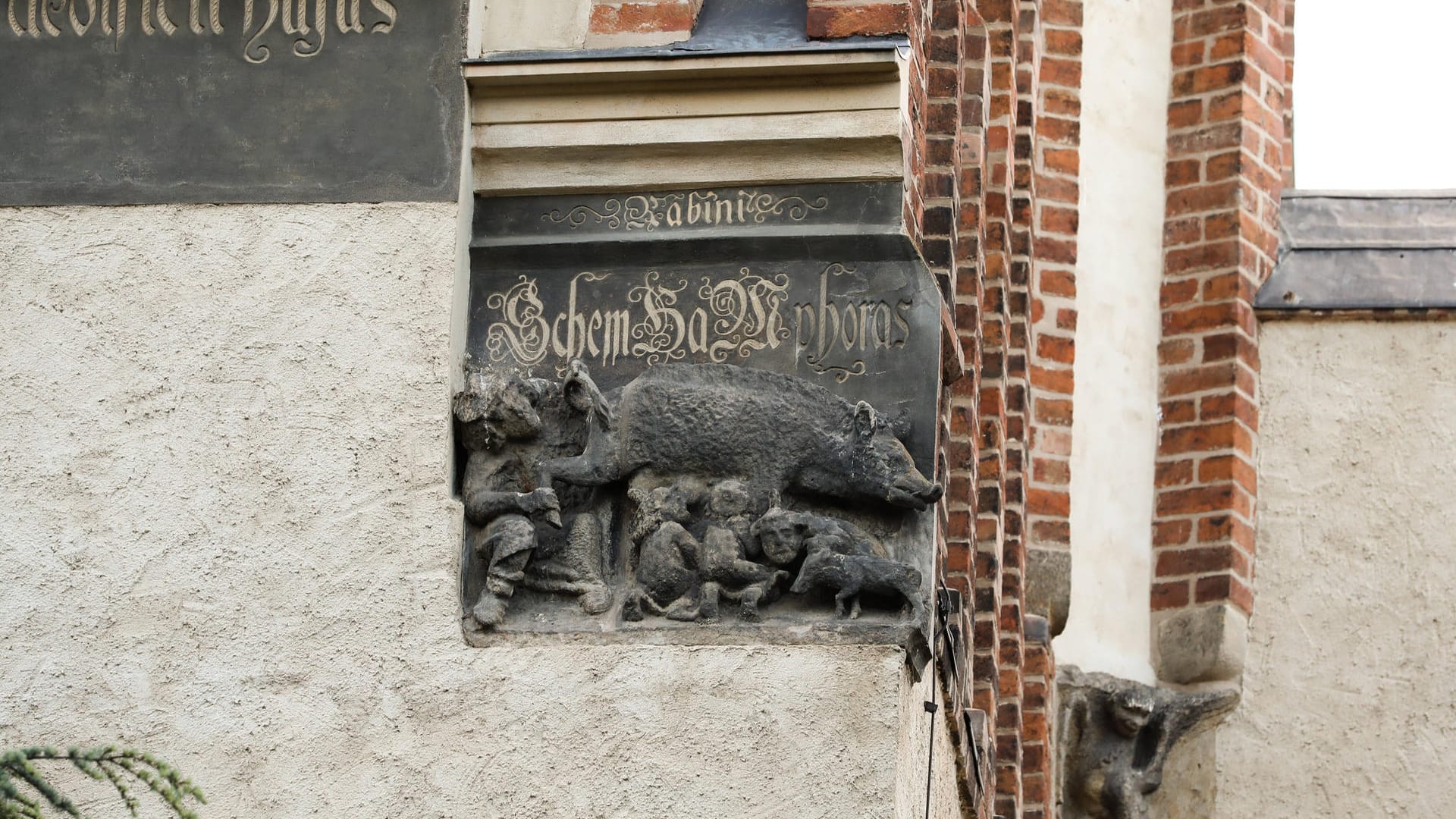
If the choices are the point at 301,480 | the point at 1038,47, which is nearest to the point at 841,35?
the point at 301,480

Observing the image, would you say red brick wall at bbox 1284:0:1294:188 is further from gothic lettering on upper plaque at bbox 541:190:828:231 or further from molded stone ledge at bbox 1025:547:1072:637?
gothic lettering on upper plaque at bbox 541:190:828:231

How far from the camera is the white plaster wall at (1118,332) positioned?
35.6ft

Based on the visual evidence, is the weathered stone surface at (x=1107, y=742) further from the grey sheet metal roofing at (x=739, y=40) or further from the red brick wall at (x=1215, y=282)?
the grey sheet metal roofing at (x=739, y=40)

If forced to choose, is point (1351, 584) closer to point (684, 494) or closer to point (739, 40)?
point (739, 40)

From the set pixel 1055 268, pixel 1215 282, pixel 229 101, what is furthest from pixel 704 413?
pixel 1215 282

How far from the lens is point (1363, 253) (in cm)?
1154

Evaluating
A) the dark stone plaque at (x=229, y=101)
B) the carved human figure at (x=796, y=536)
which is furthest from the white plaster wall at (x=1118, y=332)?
the dark stone plaque at (x=229, y=101)

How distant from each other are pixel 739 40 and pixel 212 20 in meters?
1.20

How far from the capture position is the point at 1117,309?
11.1m

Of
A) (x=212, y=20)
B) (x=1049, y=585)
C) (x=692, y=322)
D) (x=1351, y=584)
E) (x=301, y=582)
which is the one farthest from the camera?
(x=1351, y=584)

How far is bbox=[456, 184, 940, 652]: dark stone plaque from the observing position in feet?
20.1

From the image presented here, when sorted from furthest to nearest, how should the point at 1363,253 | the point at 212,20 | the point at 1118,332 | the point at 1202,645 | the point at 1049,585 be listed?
the point at 1363,253 → the point at 1118,332 → the point at 1202,645 → the point at 1049,585 → the point at 212,20

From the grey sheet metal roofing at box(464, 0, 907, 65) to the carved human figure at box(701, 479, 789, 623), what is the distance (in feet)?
3.23

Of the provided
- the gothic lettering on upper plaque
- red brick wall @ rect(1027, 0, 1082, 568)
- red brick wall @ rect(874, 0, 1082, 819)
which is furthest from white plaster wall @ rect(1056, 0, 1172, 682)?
the gothic lettering on upper plaque
